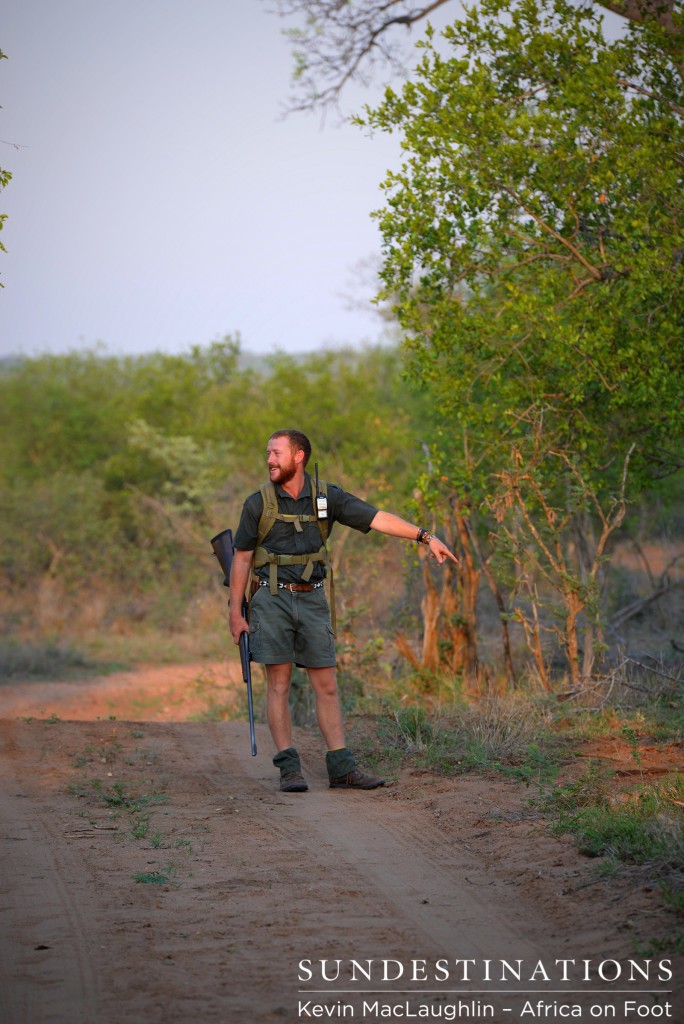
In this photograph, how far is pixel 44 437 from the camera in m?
22.2

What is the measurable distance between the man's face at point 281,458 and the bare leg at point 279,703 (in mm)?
1108

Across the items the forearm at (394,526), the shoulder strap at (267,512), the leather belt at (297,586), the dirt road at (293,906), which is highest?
the shoulder strap at (267,512)

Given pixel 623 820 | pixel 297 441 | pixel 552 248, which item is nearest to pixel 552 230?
pixel 552 248

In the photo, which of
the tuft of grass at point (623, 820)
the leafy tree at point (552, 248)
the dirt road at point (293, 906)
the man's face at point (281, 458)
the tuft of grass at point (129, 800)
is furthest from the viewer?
the leafy tree at point (552, 248)

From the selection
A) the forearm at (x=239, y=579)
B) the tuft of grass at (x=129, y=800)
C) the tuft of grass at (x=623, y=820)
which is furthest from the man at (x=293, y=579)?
the tuft of grass at (x=623, y=820)

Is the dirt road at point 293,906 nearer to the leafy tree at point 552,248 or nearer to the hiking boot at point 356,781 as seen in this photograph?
the hiking boot at point 356,781

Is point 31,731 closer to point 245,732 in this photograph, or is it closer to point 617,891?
point 245,732

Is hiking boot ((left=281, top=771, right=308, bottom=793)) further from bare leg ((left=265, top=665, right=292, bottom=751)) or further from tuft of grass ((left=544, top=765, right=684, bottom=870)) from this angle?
tuft of grass ((left=544, top=765, right=684, bottom=870))

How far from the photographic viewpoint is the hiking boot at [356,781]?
6184mm

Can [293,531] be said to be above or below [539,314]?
below

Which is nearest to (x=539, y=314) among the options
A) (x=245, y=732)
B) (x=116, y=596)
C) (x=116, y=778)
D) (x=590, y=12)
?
(x=590, y=12)

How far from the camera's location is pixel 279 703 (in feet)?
20.7

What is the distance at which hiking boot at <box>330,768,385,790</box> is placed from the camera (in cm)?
618

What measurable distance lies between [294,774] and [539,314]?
3952 mm
